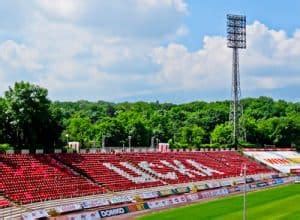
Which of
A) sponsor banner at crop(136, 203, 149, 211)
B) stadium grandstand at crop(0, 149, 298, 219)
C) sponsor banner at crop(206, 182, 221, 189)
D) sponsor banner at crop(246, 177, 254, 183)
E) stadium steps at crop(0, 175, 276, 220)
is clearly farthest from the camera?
sponsor banner at crop(246, 177, 254, 183)

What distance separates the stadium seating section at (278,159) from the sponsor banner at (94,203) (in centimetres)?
5545

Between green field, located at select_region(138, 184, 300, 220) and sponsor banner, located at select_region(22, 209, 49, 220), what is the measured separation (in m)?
8.73

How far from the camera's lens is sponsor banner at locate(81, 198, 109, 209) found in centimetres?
5432

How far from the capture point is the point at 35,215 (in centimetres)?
4656

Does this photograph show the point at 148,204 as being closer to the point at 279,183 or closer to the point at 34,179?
the point at 34,179

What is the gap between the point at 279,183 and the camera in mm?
87062

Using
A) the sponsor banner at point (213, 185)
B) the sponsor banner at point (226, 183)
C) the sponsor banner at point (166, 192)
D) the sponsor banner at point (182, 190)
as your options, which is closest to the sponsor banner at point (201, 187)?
the sponsor banner at point (213, 185)

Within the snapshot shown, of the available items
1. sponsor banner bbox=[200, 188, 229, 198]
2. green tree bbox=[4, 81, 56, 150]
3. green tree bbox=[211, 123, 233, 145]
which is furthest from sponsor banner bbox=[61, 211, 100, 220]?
green tree bbox=[211, 123, 233, 145]

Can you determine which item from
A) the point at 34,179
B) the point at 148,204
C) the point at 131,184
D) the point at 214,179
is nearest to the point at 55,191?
the point at 34,179

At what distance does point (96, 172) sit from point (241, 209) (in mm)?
19379

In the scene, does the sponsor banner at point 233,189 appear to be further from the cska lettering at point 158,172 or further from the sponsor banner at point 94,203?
the sponsor banner at point 94,203

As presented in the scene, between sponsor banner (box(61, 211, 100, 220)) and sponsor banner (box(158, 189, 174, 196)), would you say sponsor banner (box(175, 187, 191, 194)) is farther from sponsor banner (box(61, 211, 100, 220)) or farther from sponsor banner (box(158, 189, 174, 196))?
sponsor banner (box(61, 211, 100, 220))

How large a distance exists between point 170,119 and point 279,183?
100 metres

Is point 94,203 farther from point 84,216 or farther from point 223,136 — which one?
point 223,136
